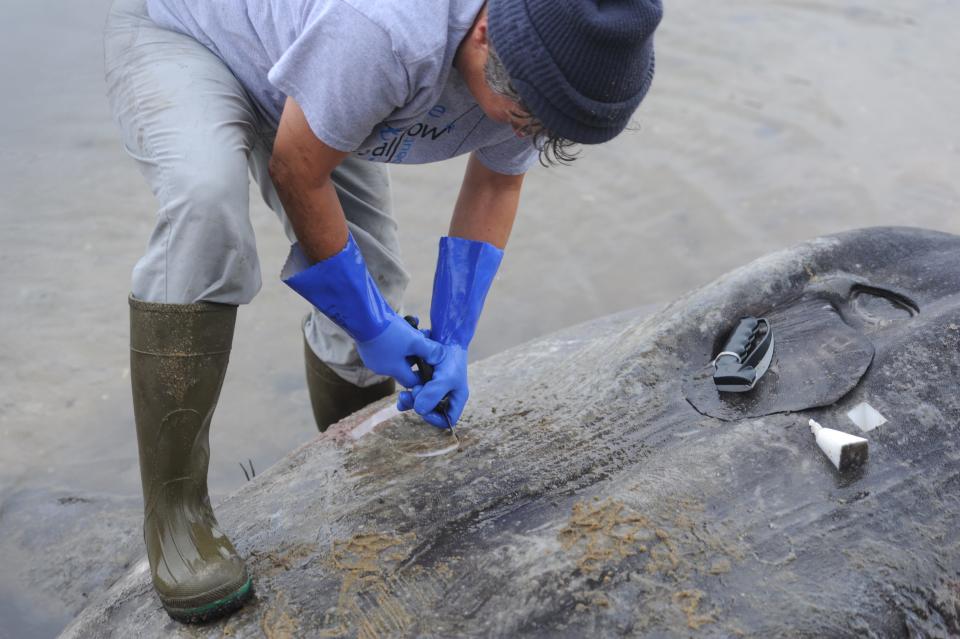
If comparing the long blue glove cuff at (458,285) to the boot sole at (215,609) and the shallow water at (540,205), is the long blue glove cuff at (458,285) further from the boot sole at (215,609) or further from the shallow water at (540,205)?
the shallow water at (540,205)

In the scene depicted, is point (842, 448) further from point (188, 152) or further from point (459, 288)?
point (188, 152)

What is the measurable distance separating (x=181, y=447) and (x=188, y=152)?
1.99ft

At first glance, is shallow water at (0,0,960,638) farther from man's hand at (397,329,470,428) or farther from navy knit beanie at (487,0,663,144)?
navy knit beanie at (487,0,663,144)

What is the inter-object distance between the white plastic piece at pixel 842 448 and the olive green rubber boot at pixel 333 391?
1.46m

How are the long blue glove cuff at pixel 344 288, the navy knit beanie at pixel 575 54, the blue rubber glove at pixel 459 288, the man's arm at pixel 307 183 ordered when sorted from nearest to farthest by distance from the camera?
the navy knit beanie at pixel 575 54, the man's arm at pixel 307 183, the long blue glove cuff at pixel 344 288, the blue rubber glove at pixel 459 288

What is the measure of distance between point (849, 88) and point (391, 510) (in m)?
4.84

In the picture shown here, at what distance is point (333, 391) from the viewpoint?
323cm

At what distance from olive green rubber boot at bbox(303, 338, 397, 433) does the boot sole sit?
1.16m

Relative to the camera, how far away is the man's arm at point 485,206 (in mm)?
2703

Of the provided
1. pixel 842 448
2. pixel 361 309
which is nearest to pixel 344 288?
pixel 361 309

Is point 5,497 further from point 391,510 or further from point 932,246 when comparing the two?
point 932,246

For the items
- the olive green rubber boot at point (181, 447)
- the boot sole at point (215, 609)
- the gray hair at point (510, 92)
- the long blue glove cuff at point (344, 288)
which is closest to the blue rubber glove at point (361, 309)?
the long blue glove cuff at point (344, 288)

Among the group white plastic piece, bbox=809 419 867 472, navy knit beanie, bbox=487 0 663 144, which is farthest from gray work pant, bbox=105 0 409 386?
white plastic piece, bbox=809 419 867 472

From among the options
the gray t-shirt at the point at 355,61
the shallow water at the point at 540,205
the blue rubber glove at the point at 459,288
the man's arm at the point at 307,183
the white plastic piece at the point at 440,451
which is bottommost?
the shallow water at the point at 540,205
